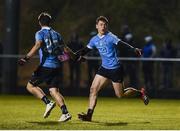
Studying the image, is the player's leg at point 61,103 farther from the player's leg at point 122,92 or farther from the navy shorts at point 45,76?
the player's leg at point 122,92

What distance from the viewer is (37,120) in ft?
49.8

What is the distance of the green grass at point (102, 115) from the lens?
13.8 m

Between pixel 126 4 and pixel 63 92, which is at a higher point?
pixel 126 4

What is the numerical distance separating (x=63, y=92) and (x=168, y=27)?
47.7ft

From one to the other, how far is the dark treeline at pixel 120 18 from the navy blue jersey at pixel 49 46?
22038 mm

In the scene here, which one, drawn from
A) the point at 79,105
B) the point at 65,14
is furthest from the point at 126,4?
the point at 79,105

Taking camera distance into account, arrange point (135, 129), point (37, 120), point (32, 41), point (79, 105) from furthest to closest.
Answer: point (32, 41)
point (79, 105)
point (37, 120)
point (135, 129)

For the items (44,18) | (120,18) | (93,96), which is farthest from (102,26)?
(120,18)

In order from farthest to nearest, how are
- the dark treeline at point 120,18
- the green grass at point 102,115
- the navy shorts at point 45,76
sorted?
1. the dark treeline at point 120,18
2. the navy shorts at point 45,76
3. the green grass at point 102,115

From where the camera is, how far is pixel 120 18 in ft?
129

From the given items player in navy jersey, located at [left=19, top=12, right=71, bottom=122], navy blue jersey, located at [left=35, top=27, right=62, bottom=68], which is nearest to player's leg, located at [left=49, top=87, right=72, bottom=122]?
player in navy jersey, located at [left=19, top=12, right=71, bottom=122]

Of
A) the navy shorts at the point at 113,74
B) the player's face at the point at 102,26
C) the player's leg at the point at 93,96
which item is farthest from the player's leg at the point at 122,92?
the player's face at the point at 102,26

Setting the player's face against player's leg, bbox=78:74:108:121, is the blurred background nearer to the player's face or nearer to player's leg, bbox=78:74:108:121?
player's leg, bbox=78:74:108:121

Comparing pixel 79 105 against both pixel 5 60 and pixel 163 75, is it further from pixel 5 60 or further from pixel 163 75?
pixel 5 60
